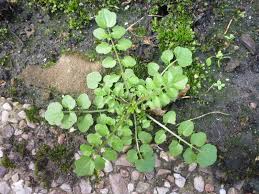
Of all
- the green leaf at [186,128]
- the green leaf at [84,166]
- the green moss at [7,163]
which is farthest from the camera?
the green moss at [7,163]

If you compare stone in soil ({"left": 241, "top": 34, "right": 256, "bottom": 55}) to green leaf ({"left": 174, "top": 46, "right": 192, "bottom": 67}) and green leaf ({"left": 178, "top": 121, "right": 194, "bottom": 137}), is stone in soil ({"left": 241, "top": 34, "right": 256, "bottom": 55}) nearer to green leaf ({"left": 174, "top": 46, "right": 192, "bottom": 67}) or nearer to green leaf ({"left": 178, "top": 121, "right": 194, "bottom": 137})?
green leaf ({"left": 174, "top": 46, "right": 192, "bottom": 67})

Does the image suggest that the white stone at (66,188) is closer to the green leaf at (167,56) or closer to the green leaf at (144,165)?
the green leaf at (144,165)

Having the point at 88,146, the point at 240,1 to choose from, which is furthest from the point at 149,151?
A: the point at 240,1

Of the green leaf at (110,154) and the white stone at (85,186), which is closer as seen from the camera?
the green leaf at (110,154)

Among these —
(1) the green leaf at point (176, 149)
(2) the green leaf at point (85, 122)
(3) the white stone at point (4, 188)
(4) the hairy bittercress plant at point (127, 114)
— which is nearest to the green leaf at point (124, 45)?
(4) the hairy bittercress plant at point (127, 114)

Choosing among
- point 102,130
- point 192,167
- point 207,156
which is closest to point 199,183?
point 192,167

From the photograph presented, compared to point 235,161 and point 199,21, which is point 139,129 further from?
point 199,21

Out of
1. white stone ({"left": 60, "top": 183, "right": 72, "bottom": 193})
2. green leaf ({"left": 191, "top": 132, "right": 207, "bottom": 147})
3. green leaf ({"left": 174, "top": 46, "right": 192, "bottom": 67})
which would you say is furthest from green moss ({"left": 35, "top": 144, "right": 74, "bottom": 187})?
green leaf ({"left": 174, "top": 46, "right": 192, "bottom": 67})
